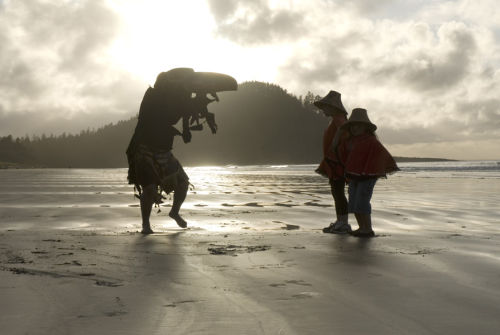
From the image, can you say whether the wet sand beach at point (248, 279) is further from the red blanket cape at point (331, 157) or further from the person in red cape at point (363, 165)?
the red blanket cape at point (331, 157)

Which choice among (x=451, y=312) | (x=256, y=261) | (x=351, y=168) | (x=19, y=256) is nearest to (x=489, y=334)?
(x=451, y=312)

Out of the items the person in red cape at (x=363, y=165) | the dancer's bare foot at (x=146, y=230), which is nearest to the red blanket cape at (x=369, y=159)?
the person in red cape at (x=363, y=165)

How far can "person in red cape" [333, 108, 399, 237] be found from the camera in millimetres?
6613

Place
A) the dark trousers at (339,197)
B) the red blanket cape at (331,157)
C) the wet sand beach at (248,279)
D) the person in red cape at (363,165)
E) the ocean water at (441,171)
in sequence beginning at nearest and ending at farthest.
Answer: the wet sand beach at (248,279), the person in red cape at (363,165), the dark trousers at (339,197), the red blanket cape at (331,157), the ocean water at (441,171)

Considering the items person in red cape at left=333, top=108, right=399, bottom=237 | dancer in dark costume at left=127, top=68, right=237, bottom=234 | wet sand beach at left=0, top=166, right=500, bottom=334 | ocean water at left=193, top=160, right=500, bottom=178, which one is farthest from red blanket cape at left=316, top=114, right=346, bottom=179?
ocean water at left=193, top=160, right=500, bottom=178

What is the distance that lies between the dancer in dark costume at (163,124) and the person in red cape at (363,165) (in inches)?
74.9

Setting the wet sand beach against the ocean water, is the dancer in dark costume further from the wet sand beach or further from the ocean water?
the ocean water

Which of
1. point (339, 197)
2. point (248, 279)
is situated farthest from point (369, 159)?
point (248, 279)

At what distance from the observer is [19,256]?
475cm

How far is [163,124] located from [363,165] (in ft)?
8.94

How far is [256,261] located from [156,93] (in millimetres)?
3340

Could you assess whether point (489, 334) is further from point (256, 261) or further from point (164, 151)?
point (164, 151)

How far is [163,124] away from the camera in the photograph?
7000mm

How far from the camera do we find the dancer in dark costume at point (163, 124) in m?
6.96
